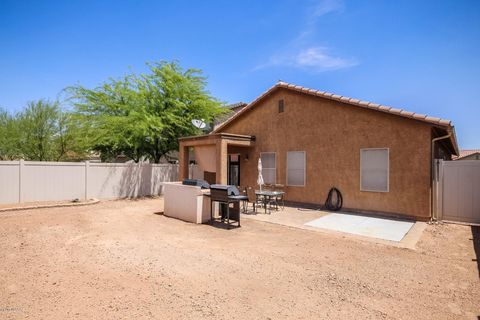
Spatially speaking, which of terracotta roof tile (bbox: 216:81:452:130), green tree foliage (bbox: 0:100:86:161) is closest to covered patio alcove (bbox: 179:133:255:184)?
terracotta roof tile (bbox: 216:81:452:130)

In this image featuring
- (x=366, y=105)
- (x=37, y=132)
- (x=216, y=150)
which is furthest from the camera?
(x=37, y=132)

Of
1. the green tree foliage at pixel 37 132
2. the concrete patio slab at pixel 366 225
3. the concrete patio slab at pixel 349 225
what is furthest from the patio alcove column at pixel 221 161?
the green tree foliage at pixel 37 132

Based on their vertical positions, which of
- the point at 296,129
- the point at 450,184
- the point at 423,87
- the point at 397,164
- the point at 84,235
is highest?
the point at 423,87

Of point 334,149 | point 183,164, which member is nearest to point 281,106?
point 334,149

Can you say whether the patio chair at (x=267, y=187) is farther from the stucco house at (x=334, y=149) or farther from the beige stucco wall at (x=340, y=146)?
the beige stucco wall at (x=340, y=146)

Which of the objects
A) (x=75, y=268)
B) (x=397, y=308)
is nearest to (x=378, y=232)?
(x=397, y=308)

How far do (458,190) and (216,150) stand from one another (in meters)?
9.66

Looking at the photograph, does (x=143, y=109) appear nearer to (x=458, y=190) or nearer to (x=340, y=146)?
(x=340, y=146)

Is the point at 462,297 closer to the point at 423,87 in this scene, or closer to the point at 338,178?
the point at 338,178

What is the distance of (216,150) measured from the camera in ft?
40.3

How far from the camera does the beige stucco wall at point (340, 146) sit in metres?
9.34

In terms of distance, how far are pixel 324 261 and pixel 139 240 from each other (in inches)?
190

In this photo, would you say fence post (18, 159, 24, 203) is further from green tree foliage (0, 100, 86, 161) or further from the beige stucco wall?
the beige stucco wall

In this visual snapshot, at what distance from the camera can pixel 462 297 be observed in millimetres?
3934
